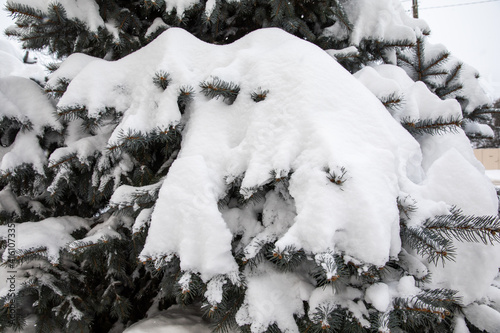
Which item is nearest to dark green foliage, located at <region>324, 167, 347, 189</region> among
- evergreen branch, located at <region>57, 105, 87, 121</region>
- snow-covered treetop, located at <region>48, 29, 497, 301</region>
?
snow-covered treetop, located at <region>48, 29, 497, 301</region>

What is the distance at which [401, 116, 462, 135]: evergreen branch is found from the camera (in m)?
1.60

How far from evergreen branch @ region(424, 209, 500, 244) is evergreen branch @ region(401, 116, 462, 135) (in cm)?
60

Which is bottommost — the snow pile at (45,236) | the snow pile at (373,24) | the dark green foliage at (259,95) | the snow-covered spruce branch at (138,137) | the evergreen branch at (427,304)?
the snow pile at (45,236)

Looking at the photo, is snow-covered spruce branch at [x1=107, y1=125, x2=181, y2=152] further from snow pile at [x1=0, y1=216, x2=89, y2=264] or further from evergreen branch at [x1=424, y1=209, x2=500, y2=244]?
evergreen branch at [x1=424, y1=209, x2=500, y2=244]

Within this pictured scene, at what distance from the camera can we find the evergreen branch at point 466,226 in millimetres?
1115

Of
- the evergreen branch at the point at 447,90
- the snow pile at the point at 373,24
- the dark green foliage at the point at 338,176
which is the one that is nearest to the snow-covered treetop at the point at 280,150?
the dark green foliage at the point at 338,176

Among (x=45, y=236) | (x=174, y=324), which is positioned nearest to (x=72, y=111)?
(x=45, y=236)

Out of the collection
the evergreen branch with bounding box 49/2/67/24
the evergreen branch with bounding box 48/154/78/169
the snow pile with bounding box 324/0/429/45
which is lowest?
the evergreen branch with bounding box 48/154/78/169

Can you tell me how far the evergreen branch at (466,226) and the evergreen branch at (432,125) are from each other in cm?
60

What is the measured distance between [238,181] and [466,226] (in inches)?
42.3

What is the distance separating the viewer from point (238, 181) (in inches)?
55.8

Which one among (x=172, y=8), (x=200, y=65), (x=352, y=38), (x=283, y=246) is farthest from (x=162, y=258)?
(x=352, y=38)

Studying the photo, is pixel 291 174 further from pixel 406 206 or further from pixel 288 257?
pixel 406 206

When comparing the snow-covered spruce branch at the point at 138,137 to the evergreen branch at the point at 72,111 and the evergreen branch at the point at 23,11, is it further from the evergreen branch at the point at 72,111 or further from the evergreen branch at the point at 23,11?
the evergreen branch at the point at 23,11
